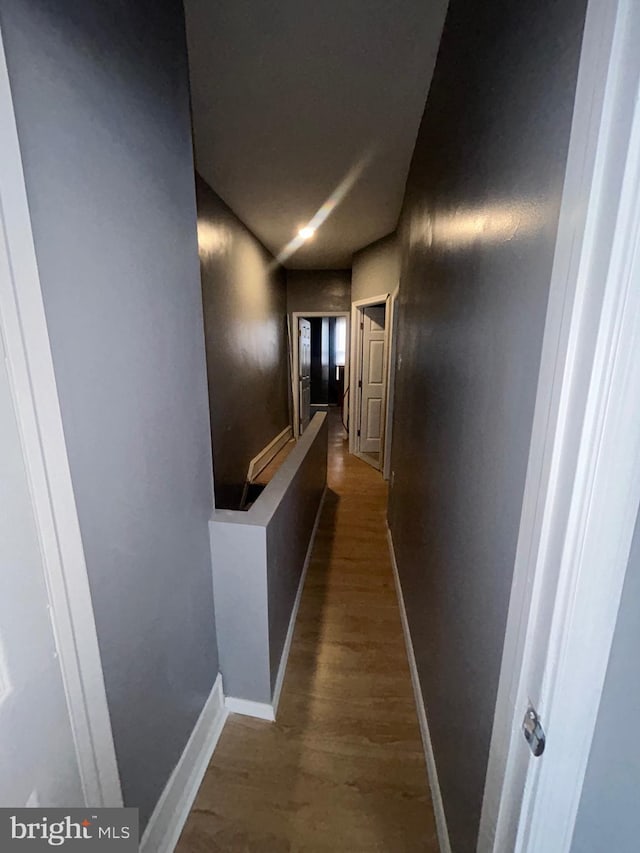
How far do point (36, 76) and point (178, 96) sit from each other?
1.95 feet

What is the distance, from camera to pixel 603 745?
1.63ft

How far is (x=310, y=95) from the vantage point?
5.47 feet

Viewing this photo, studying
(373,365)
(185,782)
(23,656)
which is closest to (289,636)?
(185,782)

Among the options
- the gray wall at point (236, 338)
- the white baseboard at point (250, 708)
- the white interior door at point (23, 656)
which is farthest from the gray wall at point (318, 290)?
the white interior door at point (23, 656)

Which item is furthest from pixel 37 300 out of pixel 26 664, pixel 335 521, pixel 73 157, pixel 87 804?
pixel 335 521

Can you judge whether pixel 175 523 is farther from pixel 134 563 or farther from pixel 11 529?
pixel 11 529

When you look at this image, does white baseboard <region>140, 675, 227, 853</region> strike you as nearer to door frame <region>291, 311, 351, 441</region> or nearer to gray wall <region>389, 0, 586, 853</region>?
gray wall <region>389, 0, 586, 853</region>

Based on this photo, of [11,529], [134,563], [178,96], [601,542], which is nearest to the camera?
[601,542]

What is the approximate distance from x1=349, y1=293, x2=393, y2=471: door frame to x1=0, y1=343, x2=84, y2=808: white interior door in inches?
139

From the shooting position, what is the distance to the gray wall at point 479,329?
1.87 ft

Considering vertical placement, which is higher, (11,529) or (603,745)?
(11,529)

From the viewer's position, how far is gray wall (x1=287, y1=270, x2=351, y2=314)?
501 centimetres

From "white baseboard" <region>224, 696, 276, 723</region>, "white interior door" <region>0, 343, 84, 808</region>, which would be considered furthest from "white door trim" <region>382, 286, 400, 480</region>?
"white interior door" <region>0, 343, 84, 808</region>

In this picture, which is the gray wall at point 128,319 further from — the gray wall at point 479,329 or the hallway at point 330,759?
the gray wall at point 479,329
